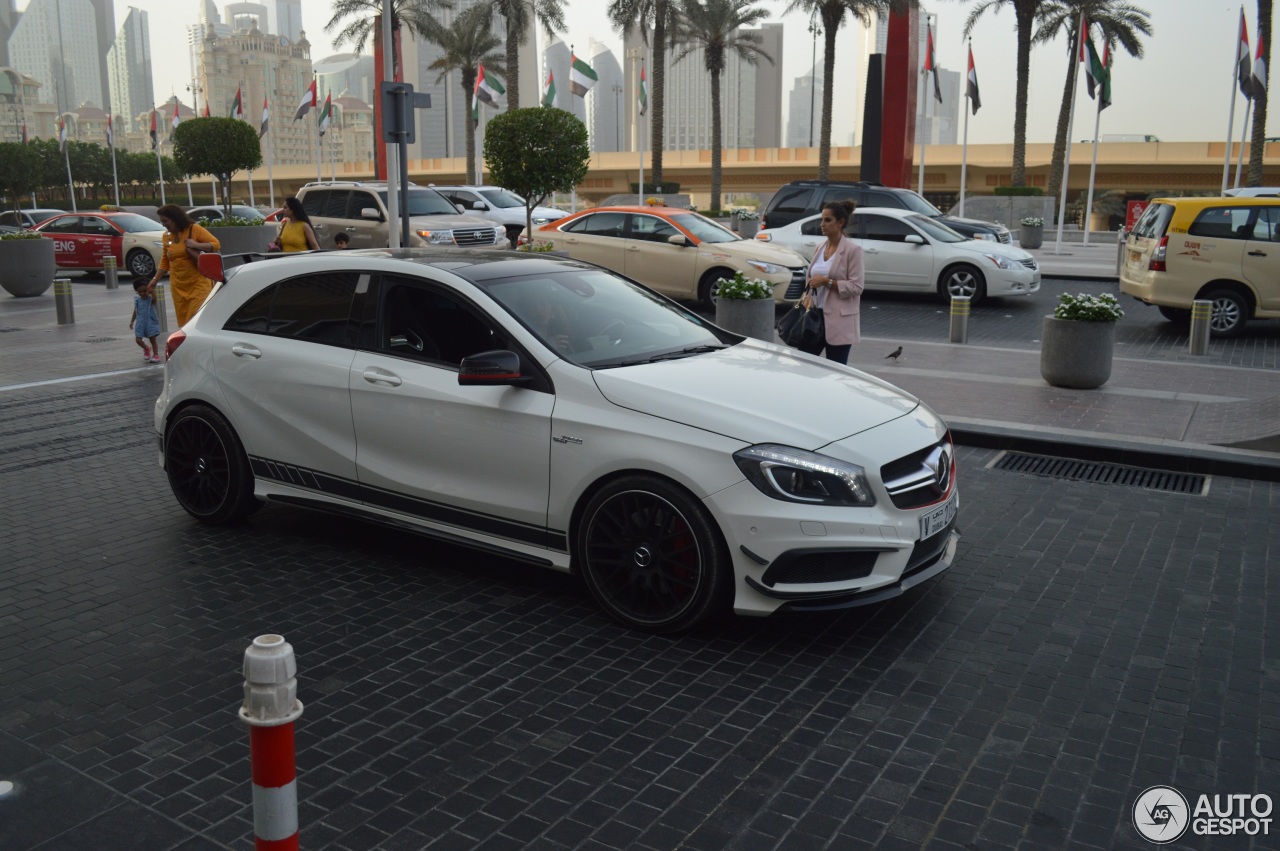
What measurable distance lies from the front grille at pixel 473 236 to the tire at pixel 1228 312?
1242 cm

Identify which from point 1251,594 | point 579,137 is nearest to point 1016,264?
point 579,137

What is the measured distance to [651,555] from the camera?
4.88 meters

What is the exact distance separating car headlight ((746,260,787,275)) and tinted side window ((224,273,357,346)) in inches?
422

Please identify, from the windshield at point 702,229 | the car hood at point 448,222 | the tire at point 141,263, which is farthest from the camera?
the tire at point 141,263

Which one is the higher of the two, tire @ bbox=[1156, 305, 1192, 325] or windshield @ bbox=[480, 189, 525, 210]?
windshield @ bbox=[480, 189, 525, 210]

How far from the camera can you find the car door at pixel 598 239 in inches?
687

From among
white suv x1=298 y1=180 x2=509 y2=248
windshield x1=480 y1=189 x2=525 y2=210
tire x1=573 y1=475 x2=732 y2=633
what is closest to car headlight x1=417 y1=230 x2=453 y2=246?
white suv x1=298 y1=180 x2=509 y2=248

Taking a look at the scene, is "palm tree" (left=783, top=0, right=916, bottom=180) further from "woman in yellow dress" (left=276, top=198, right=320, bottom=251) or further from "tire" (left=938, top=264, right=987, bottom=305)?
"woman in yellow dress" (left=276, top=198, right=320, bottom=251)

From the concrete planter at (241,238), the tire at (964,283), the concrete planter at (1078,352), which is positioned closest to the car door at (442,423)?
the concrete planter at (1078,352)

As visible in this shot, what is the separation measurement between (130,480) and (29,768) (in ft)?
13.8

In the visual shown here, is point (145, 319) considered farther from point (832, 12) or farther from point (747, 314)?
point (832, 12)

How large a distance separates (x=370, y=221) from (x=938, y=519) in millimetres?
16840

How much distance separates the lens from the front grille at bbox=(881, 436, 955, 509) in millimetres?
4840

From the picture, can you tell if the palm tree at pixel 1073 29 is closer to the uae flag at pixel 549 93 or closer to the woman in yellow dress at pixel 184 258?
the uae flag at pixel 549 93
